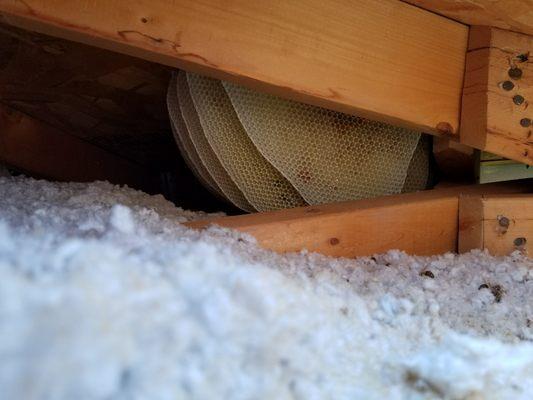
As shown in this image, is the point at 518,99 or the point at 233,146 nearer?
the point at 518,99

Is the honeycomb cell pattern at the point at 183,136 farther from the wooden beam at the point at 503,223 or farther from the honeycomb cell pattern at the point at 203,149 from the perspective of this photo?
the wooden beam at the point at 503,223

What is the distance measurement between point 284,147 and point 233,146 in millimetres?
125

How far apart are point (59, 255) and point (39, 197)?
0.72 metres

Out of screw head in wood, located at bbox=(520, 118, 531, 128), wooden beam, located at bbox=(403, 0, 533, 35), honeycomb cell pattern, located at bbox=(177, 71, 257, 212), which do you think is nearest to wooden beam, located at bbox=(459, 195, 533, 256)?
screw head in wood, located at bbox=(520, 118, 531, 128)

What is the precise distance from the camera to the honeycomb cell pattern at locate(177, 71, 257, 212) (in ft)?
4.59

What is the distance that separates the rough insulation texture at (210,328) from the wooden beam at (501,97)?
411 millimetres

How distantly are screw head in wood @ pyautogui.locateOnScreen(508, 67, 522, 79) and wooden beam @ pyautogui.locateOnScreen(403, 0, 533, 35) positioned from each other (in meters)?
0.08

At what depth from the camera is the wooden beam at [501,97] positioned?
1201mm

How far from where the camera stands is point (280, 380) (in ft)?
1.87

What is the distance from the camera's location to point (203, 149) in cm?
143

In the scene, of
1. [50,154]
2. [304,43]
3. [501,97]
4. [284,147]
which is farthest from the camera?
[50,154]

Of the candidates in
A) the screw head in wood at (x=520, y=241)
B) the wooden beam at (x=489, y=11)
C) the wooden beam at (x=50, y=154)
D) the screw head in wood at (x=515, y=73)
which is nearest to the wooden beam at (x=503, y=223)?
the screw head in wood at (x=520, y=241)

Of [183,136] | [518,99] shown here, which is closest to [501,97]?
[518,99]

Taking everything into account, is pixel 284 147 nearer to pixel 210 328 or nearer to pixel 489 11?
pixel 489 11
